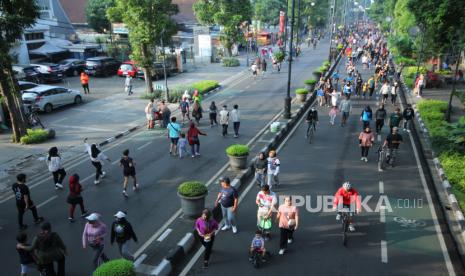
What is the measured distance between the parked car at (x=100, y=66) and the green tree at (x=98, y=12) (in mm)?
16079

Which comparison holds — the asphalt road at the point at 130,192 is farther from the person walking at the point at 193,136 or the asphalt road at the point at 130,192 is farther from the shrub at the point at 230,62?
the shrub at the point at 230,62

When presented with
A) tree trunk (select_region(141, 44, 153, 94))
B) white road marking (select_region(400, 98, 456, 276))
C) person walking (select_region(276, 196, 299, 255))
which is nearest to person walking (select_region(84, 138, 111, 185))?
person walking (select_region(276, 196, 299, 255))

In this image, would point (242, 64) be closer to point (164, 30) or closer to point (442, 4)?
point (164, 30)

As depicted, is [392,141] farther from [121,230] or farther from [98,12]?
[98,12]

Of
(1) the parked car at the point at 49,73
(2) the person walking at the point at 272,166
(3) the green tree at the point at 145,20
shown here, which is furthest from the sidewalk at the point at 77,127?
(2) the person walking at the point at 272,166

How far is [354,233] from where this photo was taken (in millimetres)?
10828

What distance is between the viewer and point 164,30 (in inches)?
1092

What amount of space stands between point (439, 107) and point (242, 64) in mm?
27481

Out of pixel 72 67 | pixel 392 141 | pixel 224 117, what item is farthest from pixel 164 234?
pixel 72 67

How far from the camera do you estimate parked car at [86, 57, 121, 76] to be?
37.1 meters

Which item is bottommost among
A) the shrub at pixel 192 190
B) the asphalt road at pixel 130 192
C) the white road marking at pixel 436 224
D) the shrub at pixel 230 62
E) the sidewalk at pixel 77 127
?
the white road marking at pixel 436 224

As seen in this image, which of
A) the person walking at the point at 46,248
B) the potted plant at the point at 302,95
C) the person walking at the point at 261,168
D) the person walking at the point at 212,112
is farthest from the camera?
the potted plant at the point at 302,95

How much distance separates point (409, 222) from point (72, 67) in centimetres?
3417

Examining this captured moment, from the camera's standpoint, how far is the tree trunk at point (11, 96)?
17547 mm
